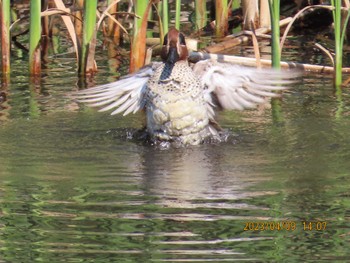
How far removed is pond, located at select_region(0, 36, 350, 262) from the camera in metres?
4.14

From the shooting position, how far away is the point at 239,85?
6617 mm

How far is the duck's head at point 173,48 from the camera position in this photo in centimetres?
644

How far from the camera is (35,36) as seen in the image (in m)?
7.82

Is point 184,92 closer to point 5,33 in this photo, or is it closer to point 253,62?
point 253,62

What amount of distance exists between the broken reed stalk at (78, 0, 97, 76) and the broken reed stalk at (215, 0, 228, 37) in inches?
72.4

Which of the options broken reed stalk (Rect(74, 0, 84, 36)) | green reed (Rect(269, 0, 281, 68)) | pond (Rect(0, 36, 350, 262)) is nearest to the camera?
pond (Rect(0, 36, 350, 262))

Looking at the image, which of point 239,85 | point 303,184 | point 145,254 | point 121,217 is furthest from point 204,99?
point 145,254

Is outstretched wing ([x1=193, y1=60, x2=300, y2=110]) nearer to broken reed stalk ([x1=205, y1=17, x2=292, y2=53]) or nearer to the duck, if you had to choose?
the duck

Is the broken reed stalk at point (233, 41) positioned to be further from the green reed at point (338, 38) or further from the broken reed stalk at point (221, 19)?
the green reed at point (338, 38)

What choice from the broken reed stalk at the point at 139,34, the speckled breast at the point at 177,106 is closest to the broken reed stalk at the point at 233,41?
the broken reed stalk at the point at 139,34

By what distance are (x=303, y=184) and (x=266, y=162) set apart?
57 cm

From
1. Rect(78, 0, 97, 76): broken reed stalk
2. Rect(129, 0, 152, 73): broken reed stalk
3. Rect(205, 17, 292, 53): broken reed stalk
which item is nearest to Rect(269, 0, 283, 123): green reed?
Rect(129, 0, 152, 73): broken reed stalk
